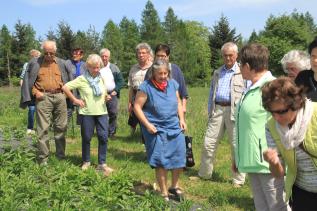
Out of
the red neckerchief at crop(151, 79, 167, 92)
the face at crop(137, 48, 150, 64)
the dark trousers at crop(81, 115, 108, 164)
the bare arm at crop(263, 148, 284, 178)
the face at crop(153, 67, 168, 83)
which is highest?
the face at crop(137, 48, 150, 64)

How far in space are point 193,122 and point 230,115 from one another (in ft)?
16.8

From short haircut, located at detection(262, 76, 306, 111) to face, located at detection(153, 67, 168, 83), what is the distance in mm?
2948

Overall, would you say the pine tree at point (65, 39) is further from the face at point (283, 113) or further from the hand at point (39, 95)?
the face at point (283, 113)

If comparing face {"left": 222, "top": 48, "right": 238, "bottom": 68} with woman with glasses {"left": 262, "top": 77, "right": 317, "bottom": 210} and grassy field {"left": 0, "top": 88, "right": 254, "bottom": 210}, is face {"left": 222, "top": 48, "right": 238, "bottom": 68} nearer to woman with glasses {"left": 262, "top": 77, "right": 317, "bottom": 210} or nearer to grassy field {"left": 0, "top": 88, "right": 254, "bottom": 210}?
grassy field {"left": 0, "top": 88, "right": 254, "bottom": 210}

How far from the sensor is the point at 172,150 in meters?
5.86

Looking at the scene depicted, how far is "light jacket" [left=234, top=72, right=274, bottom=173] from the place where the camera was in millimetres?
4176

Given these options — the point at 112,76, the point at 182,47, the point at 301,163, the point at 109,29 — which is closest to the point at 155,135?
the point at 301,163

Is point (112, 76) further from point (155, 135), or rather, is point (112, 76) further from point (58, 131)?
point (155, 135)

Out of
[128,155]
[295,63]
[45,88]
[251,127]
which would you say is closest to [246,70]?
[251,127]

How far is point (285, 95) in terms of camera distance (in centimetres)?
281

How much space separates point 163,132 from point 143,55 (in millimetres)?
2014

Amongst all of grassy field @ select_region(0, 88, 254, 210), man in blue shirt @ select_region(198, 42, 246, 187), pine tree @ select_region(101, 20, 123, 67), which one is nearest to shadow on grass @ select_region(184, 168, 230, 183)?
grassy field @ select_region(0, 88, 254, 210)

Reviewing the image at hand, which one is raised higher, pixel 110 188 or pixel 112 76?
pixel 112 76

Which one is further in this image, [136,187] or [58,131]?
[58,131]
